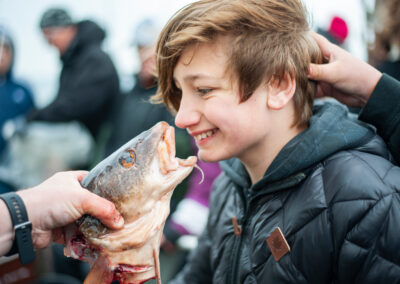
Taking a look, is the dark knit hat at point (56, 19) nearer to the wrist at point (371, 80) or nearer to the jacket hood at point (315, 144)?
→ the jacket hood at point (315, 144)

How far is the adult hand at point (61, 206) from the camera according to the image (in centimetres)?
157

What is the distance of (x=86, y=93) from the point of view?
482 centimetres

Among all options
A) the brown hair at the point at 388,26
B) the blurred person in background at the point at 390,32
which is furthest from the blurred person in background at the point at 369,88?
the brown hair at the point at 388,26

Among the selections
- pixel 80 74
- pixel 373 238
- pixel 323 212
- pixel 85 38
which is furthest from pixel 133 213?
pixel 85 38

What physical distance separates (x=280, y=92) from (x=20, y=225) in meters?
1.42

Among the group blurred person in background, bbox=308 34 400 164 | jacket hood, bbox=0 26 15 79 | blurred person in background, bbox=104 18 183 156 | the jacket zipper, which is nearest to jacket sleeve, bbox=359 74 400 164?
blurred person in background, bbox=308 34 400 164

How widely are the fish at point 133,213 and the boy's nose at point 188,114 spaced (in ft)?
0.57

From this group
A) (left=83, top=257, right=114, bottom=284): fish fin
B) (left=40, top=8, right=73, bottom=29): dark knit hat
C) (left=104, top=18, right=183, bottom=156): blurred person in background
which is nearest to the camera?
(left=83, top=257, right=114, bottom=284): fish fin

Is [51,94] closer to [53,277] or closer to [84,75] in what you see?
[84,75]

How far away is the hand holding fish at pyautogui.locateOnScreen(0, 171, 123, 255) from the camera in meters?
1.57

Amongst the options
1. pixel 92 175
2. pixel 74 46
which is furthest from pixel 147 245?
pixel 74 46

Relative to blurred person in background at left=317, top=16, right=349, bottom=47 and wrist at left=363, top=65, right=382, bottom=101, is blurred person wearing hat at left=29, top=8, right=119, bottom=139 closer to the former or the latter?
blurred person in background at left=317, top=16, right=349, bottom=47

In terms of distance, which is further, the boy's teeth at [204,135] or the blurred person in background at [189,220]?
the blurred person in background at [189,220]

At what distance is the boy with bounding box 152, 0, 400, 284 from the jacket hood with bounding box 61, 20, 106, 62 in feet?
12.2
